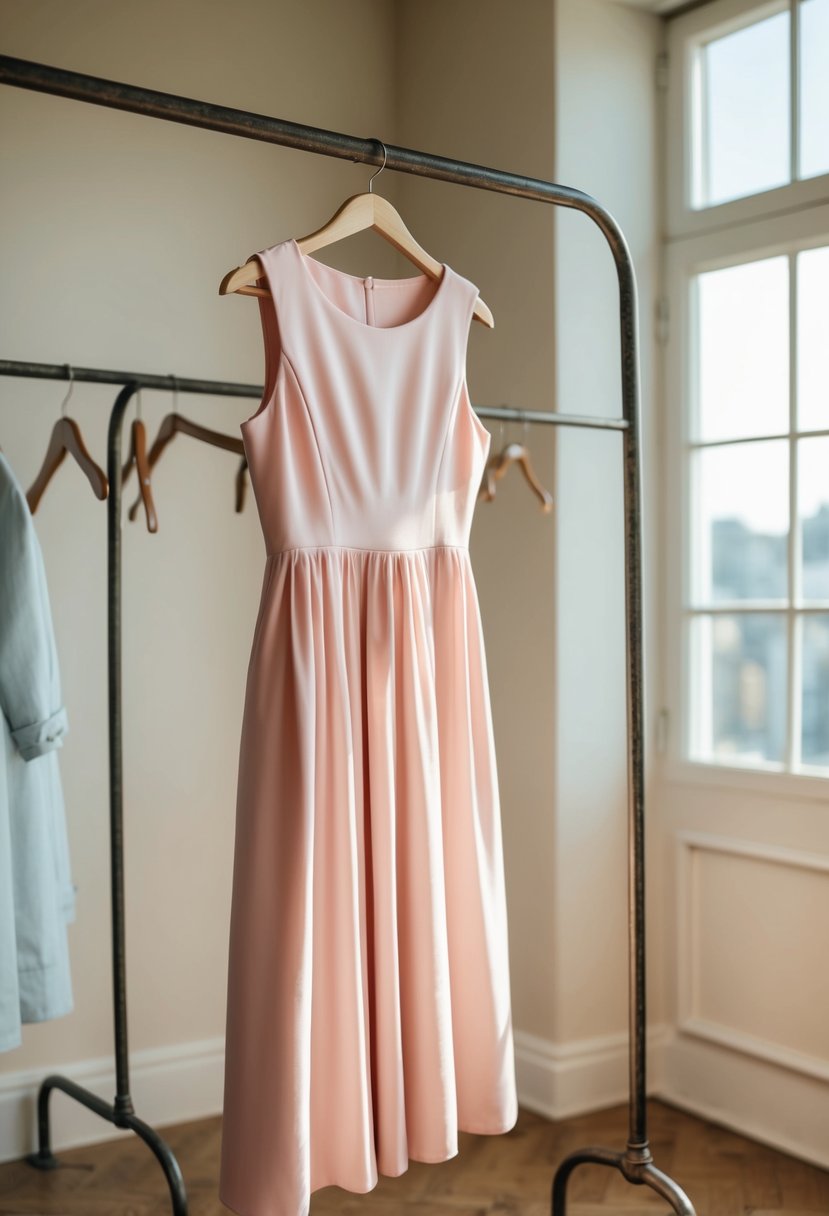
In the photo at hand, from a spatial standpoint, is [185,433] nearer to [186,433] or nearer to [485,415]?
[186,433]

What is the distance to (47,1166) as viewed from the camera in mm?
2740

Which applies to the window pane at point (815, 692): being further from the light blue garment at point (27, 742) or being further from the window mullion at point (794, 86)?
the light blue garment at point (27, 742)

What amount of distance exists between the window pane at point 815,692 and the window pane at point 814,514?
0.08m

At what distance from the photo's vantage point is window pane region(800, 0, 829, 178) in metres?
2.74

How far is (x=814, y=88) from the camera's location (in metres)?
2.77

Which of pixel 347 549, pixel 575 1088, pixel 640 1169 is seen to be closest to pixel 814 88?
pixel 347 549

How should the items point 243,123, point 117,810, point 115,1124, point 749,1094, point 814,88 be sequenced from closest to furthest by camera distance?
point 243,123 < point 117,810 < point 115,1124 < point 814,88 < point 749,1094

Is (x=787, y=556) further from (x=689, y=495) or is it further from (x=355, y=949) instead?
(x=355, y=949)

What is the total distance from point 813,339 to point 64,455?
66.8 inches

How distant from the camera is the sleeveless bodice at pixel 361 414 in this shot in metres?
1.62

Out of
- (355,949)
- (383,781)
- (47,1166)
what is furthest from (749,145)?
(47,1166)

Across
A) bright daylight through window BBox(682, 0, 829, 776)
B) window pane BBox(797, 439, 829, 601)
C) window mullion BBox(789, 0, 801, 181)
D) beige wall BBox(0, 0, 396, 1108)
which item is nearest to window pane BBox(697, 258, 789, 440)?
bright daylight through window BBox(682, 0, 829, 776)

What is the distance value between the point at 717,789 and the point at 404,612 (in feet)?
5.15

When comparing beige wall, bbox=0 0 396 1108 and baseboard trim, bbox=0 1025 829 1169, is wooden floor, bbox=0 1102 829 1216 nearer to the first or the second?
baseboard trim, bbox=0 1025 829 1169
